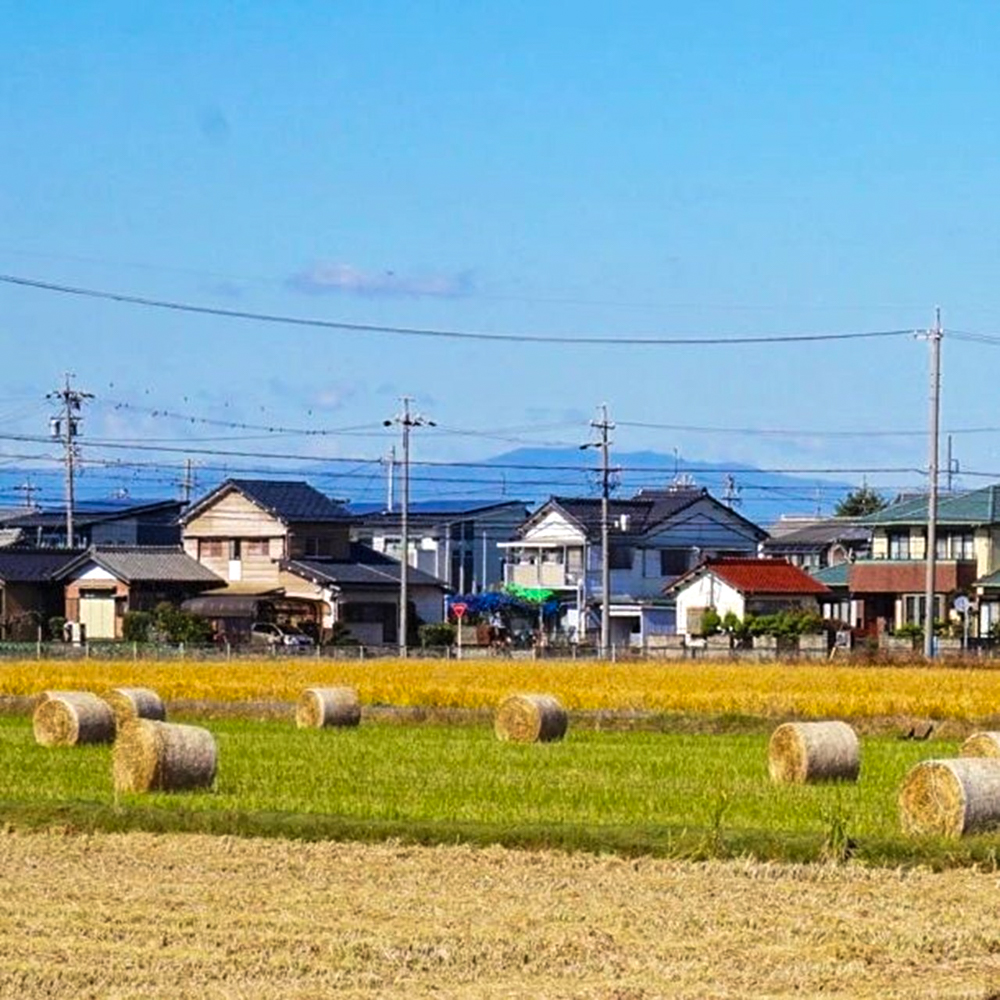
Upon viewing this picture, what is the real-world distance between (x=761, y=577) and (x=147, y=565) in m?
20.1

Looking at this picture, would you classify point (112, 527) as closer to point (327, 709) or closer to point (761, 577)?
point (761, 577)

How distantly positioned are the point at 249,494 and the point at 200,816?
6197cm

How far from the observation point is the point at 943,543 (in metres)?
74.8

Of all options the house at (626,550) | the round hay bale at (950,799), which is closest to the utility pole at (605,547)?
the house at (626,550)

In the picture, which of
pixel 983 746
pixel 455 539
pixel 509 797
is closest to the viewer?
pixel 509 797

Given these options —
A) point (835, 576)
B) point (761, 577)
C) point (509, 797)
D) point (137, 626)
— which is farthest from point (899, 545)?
point (509, 797)

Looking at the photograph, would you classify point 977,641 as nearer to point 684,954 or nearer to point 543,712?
point 543,712

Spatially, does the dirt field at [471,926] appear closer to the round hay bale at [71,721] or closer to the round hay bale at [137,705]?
the round hay bale at [71,721]

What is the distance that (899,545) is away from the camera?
7644 cm

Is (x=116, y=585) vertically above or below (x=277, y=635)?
above

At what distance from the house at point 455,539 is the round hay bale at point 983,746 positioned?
80.4 m

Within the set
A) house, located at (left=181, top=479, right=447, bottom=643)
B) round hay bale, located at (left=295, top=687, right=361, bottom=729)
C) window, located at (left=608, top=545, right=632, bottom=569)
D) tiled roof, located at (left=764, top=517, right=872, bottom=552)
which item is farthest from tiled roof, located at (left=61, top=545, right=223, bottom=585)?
round hay bale, located at (left=295, top=687, right=361, bottom=729)

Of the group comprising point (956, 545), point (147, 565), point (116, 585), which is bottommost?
point (116, 585)

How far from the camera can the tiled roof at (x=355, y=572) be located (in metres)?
77.6
